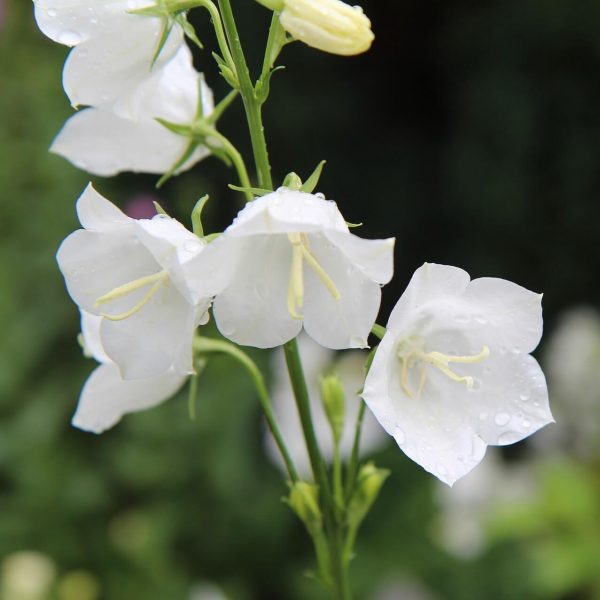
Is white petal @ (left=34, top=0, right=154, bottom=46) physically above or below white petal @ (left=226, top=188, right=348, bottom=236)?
above

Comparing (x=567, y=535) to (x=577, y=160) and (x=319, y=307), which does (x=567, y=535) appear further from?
(x=319, y=307)

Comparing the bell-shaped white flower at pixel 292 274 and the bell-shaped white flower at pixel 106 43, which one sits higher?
the bell-shaped white flower at pixel 106 43

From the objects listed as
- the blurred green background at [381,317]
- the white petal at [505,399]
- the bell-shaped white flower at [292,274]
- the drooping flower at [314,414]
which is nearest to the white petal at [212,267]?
the bell-shaped white flower at [292,274]

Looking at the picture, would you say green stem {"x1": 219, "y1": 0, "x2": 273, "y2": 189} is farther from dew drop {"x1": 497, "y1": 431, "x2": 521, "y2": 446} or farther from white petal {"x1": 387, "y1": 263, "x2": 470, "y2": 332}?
dew drop {"x1": 497, "y1": 431, "x2": 521, "y2": 446}

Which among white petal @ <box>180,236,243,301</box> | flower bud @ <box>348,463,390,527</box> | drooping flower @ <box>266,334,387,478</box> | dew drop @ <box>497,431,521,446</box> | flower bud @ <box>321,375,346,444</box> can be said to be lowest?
drooping flower @ <box>266,334,387,478</box>

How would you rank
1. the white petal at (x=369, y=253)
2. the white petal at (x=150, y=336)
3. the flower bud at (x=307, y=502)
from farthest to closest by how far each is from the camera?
the flower bud at (x=307, y=502) → the white petal at (x=150, y=336) → the white petal at (x=369, y=253)

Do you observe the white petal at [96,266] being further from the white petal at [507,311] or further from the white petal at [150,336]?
the white petal at [507,311]

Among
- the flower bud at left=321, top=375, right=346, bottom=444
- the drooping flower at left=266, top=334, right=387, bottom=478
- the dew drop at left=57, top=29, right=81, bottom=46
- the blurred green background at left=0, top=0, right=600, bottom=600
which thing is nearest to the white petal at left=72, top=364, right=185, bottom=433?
the flower bud at left=321, top=375, right=346, bottom=444

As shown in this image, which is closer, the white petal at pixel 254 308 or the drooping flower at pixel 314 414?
the white petal at pixel 254 308

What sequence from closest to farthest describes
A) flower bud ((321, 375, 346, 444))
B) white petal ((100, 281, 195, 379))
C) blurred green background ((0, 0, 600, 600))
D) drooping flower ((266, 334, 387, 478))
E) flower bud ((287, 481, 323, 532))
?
white petal ((100, 281, 195, 379)) < flower bud ((287, 481, 323, 532)) < flower bud ((321, 375, 346, 444)) < blurred green background ((0, 0, 600, 600)) < drooping flower ((266, 334, 387, 478))
